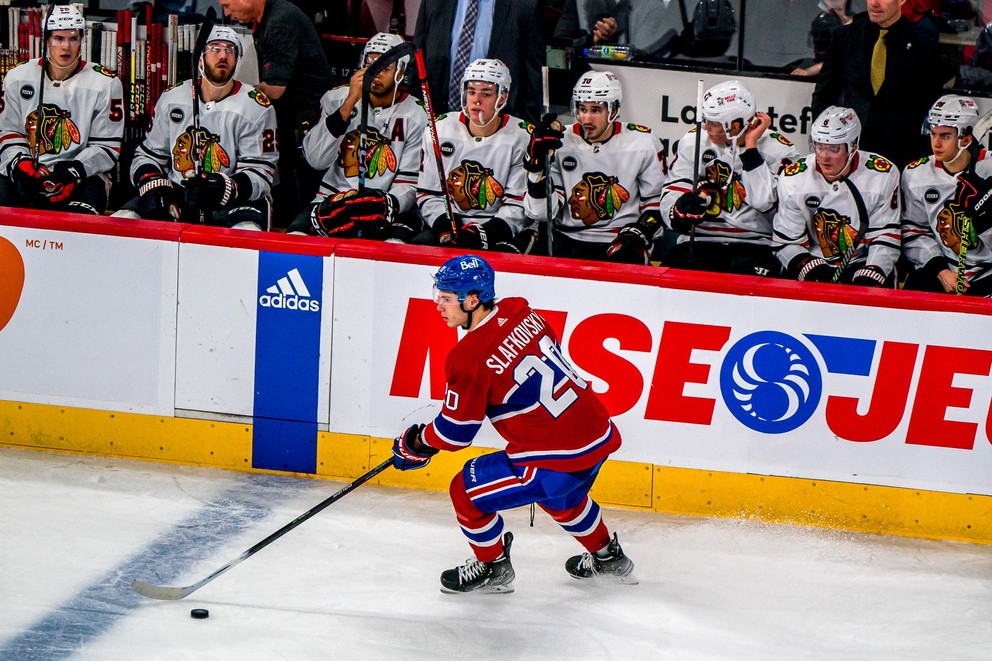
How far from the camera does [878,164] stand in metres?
6.12

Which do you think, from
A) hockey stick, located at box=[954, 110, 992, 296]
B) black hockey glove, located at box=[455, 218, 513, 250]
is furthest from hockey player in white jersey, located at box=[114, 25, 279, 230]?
hockey stick, located at box=[954, 110, 992, 296]

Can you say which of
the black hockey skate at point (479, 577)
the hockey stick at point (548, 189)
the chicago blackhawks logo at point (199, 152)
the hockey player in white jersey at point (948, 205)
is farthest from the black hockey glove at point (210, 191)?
the hockey player in white jersey at point (948, 205)

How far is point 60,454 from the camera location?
590 cm

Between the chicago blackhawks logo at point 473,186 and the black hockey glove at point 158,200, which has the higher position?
the chicago blackhawks logo at point 473,186

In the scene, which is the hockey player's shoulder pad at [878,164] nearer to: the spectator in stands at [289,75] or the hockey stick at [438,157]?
the hockey stick at [438,157]

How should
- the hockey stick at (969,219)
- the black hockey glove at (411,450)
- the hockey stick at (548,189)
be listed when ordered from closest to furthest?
the black hockey glove at (411,450)
the hockey stick at (969,219)
the hockey stick at (548,189)

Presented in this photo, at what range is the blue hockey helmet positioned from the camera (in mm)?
4504

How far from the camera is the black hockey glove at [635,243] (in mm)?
6129

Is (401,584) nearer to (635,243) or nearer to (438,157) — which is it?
(635,243)

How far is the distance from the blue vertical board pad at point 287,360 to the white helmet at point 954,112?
2.68 metres

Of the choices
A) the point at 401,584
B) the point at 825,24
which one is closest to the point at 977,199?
the point at 825,24

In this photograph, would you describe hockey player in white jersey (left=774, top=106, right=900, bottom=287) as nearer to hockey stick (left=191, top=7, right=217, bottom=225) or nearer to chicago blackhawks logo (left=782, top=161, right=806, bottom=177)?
chicago blackhawks logo (left=782, top=161, right=806, bottom=177)

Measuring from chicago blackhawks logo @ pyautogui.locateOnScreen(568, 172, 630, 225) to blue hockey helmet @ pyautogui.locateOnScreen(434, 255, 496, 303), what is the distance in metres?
1.93

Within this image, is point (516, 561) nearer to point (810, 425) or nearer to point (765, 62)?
point (810, 425)
